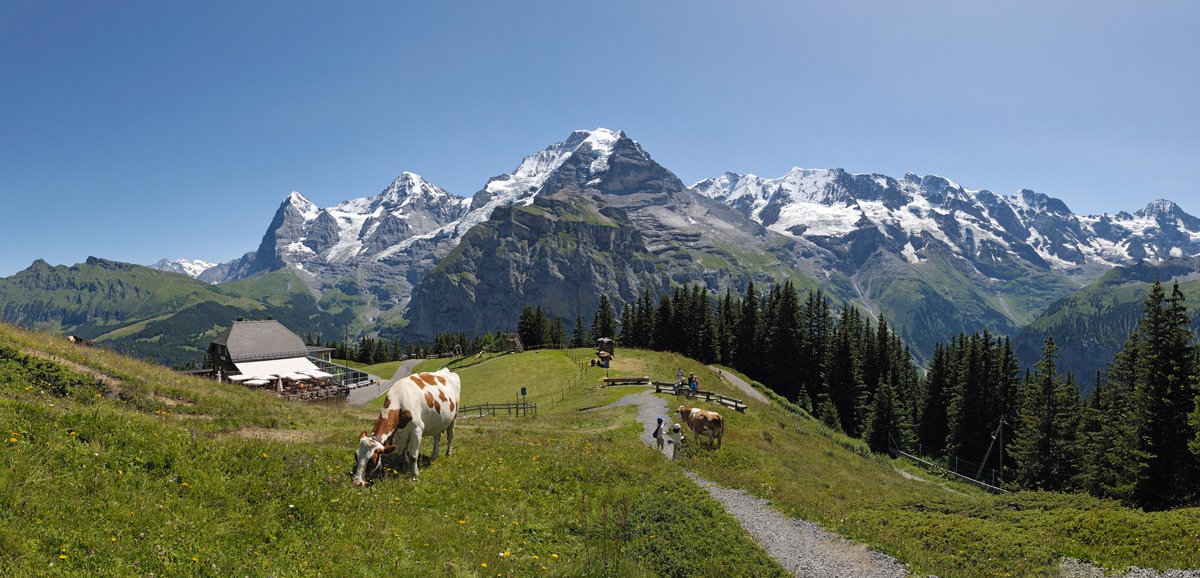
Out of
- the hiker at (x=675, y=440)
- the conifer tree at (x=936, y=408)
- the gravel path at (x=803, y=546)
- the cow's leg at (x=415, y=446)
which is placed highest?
the cow's leg at (x=415, y=446)

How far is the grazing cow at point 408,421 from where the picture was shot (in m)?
15.4

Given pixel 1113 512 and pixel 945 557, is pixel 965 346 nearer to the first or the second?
pixel 1113 512

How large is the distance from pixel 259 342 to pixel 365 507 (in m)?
80.7

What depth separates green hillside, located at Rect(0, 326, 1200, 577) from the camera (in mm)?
9953

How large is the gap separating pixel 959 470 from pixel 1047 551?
240 feet

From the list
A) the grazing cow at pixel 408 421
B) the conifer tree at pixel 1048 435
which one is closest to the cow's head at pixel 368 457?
the grazing cow at pixel 408 421

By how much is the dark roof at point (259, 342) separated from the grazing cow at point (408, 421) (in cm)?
7235

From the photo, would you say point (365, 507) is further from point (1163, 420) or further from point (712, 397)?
point (1163, 420)

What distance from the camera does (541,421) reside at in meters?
39.2

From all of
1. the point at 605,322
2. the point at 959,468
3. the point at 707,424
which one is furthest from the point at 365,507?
the point at 605,322

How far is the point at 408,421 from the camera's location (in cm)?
1705

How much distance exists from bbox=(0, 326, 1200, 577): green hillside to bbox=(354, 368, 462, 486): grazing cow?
2.19ft

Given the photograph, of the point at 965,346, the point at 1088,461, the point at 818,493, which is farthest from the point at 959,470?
the point at 818,493

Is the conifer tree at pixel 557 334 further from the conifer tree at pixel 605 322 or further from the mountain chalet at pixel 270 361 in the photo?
the mountain chalet at pixel 270 361
